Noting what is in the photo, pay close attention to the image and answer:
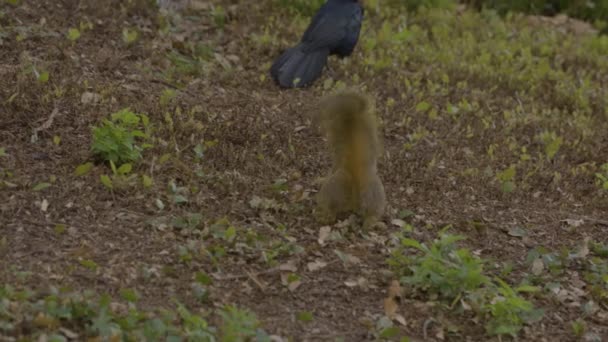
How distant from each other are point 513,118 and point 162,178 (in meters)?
3.36

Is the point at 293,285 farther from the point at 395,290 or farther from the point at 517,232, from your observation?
the point at 517,232

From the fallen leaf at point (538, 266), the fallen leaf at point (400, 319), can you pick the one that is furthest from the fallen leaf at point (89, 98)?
the fallen leaf at point (538, 266)

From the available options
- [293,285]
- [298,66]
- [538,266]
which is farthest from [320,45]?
[293,285]

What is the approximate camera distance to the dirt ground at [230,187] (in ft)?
15.1

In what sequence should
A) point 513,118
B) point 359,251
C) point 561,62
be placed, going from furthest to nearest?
1. point 561,62
2. point 513,118
3. point 359,251

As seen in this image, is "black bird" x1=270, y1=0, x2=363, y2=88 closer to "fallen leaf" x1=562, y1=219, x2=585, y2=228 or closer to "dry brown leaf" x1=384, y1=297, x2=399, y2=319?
"fallen leaf" x1=562, y1=219, x2=585, y2=228

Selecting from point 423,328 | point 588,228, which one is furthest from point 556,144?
point 423,328

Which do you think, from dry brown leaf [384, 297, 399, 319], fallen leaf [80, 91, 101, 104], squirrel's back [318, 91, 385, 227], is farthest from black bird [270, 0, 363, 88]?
dry brown leaf [384, 297, 399, 319]

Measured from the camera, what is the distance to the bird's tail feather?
7.58 m

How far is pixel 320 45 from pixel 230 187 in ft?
8.30

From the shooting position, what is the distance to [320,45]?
25.6 ft

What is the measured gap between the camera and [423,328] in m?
4.53

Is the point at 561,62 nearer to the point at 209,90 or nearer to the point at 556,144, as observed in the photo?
the point at 556,144

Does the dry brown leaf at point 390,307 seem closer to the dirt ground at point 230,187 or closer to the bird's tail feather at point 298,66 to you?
the dirt ground at point 230,187
